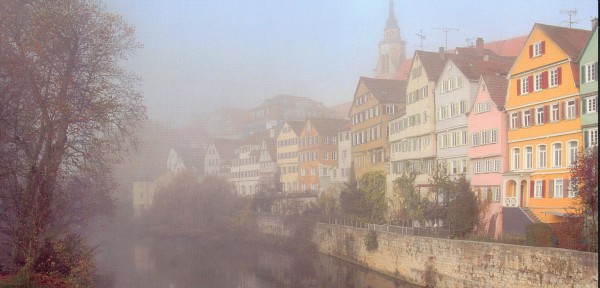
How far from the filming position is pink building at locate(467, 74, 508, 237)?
33500 mm

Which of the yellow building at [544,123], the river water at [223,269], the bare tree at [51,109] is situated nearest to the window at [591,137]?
the yellow building at [544,123]

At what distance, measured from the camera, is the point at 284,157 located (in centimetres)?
7625

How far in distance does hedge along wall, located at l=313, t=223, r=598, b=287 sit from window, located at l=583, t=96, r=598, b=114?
318 inches

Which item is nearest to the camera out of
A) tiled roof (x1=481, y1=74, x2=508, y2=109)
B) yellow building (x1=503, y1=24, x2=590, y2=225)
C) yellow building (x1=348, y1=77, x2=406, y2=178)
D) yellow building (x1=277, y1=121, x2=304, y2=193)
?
yellow building (x1=503, y1=24, x2=590, y2=225)

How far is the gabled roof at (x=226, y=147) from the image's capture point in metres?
94.2

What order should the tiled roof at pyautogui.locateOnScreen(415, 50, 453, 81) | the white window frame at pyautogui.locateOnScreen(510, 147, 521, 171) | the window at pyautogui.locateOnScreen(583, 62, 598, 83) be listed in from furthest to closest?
the tiled roof at pyautogui.locateOnScreen(415, 50, 453, 81), the white window frame at pyautogui.locateOnScreen(510, 147, 521, 171), the window at pyautogui.locateOnScreen(583, 62, 598, 83)

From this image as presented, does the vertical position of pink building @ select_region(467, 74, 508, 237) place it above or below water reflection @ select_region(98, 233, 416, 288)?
above

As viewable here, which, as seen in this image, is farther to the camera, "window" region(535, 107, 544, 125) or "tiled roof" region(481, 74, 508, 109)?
"tiled roof" region(481, 74, 508, 109)

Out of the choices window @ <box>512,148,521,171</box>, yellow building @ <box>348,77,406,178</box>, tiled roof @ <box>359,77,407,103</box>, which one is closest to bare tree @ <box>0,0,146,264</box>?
window @ <box>512,148,521,171</box>

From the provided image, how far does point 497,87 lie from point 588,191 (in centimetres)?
1403

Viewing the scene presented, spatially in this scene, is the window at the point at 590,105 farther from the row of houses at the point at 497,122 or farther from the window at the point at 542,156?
the window at the point at 542,156

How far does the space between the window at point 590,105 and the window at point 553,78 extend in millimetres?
2449

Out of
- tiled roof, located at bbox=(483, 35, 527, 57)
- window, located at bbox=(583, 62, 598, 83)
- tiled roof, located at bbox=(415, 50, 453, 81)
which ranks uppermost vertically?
tiled roof, located at bbox=(483, 35, 527, 57)

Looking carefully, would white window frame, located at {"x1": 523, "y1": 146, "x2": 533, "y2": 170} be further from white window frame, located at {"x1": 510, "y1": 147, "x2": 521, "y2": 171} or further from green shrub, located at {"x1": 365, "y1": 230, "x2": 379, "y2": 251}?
green shrub, located at {"x1": 365, "y1": 230, "x2": 379, "y2": 251}
